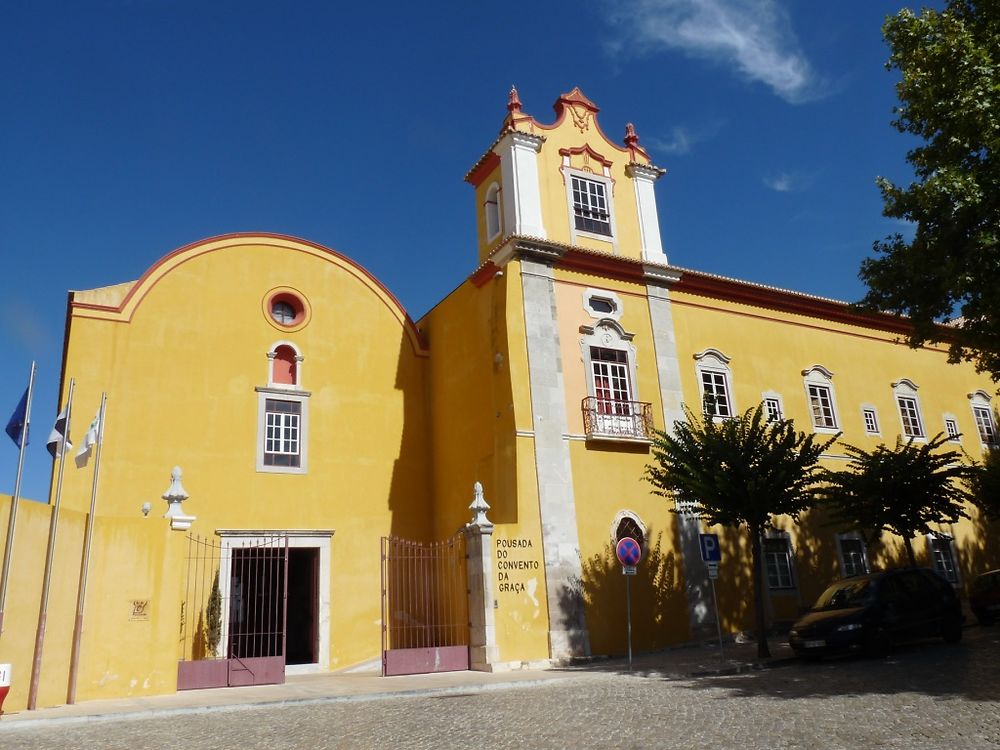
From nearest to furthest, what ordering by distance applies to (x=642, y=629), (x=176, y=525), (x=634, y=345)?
(x=176, y=525)
(x=642, y=629)
(x=634, y=345)

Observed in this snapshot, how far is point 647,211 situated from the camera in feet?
71.4

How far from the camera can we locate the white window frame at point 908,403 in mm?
24406

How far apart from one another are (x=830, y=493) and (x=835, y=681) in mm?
7825

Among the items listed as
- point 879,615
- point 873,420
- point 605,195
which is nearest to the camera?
point 879,615

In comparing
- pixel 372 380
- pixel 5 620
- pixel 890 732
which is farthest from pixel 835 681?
pixel 372 380

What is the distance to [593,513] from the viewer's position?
58.0 feet

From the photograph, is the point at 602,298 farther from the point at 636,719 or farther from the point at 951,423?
the point at 951,423

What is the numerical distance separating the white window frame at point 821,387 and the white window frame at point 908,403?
2.70 m

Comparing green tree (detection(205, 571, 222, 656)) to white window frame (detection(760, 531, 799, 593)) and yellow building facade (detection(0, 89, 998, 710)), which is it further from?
white window frame (detection(760, 531, 799, 593))

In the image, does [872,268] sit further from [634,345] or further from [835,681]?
[835,681]

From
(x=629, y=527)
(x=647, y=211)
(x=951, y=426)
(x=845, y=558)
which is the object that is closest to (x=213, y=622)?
(x=629, y=527)

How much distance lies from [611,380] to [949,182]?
27.9 ft

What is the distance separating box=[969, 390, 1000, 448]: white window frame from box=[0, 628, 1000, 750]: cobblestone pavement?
51.3 feet

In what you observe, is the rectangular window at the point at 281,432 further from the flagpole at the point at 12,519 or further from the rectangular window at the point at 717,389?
the rectangular window at the point at 717,389
